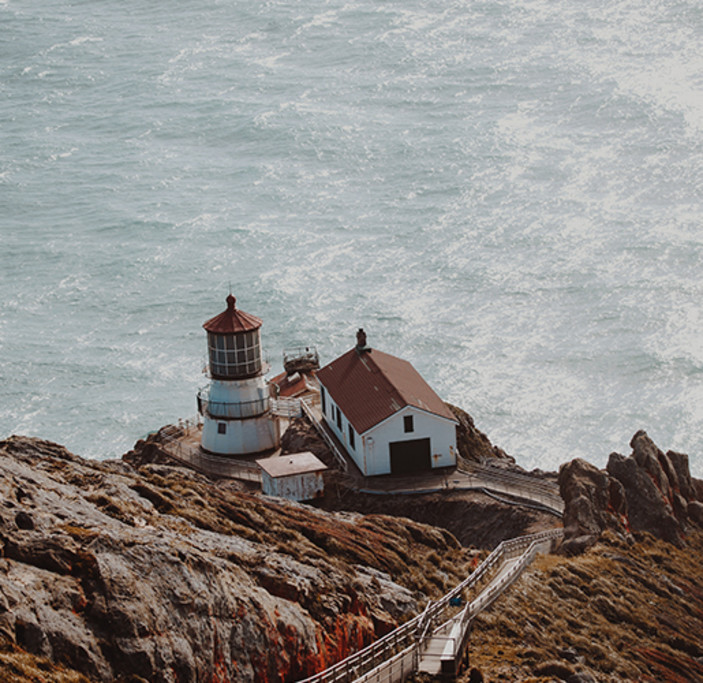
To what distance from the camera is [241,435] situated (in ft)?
137

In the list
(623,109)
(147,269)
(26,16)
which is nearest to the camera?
(147,269)

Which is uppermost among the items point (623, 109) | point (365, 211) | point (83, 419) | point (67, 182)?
point (623, 109)

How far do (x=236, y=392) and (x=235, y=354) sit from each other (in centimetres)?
159

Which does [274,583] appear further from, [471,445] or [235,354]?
[471,445]

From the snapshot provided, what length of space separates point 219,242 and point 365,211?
44.2ft

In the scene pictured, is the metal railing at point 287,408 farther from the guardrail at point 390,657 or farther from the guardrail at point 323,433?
the guardrail at point 390,657

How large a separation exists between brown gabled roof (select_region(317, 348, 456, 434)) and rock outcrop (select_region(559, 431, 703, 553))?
5.72 m

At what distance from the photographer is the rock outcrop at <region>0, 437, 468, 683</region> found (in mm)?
15242

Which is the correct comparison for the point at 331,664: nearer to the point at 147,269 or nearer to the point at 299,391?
the point at 299,391

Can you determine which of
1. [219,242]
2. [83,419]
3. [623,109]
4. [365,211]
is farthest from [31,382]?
[623,109]

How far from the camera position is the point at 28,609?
14617 millimetres

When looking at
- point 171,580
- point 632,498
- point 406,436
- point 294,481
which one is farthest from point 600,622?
point 294,481

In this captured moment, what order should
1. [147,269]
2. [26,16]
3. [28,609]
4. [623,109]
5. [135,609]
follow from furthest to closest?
[26,16]
[623,109]
[147,269]
[135,609]
[28,609]

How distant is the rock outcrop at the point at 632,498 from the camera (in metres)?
33.9
